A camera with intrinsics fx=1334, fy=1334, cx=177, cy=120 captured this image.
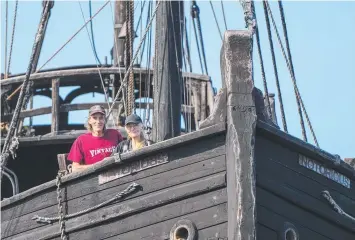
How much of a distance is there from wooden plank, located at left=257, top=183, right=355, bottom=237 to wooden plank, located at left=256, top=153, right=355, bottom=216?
6 centimetres

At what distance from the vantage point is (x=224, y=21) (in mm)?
18312

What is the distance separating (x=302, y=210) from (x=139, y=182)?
150 cm

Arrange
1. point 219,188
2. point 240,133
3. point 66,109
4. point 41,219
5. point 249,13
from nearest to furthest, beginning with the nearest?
point 240,133 < point 219,188 < point 249,13 < point 41,219 < point 66,109

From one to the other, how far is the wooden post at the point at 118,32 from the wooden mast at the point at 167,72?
112 inches

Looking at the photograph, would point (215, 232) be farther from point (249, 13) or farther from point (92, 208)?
point (249, 13)

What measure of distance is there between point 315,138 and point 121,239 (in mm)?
3120

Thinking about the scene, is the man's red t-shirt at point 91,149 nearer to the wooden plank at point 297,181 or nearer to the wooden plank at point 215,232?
the wooden plank at point 215,232

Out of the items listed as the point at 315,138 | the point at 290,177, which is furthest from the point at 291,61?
the point at 290,177

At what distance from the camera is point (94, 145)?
13234 mm

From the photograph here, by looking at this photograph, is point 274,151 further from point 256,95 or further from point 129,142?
point 129,142

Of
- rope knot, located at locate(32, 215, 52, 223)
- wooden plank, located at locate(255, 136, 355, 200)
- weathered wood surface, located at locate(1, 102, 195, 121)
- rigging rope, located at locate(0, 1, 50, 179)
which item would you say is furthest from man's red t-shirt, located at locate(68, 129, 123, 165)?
weathered wood surface, located at locate(1, 102, 195, 121)

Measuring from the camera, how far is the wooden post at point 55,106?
663 inches

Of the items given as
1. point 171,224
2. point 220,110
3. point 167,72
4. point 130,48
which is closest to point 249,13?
point 220,110

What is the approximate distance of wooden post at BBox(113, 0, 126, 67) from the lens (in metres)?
19.2
